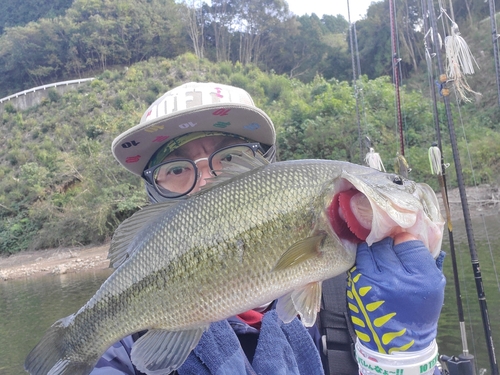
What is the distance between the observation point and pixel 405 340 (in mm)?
1572

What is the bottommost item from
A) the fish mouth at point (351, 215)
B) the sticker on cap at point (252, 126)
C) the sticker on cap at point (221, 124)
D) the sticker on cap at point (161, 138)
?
the fish mouth at point (351, 215)

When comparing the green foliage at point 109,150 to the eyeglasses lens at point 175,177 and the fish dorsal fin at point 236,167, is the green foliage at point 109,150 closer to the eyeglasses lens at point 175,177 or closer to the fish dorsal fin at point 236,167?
the eyeglasses lens at point 175,177

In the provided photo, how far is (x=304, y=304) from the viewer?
172 cm

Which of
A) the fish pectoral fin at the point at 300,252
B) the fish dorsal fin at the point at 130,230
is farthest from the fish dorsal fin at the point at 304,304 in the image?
the fish dorsal fin at the point at 130,230

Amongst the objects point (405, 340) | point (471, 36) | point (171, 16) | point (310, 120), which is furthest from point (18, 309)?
point (171, 16)

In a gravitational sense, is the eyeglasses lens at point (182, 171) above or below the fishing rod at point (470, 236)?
above

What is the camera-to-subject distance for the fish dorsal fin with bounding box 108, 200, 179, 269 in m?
1.92

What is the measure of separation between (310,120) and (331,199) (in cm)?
2207

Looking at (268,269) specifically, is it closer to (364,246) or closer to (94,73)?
(364,246)

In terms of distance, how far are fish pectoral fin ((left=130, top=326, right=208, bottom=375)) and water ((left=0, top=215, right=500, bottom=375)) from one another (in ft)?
19.1

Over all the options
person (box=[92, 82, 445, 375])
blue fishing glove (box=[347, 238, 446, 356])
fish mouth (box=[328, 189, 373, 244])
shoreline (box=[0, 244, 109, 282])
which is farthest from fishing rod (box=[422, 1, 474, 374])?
shoreline (box=[0, 244, 109, 282])

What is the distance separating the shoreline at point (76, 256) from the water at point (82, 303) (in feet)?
3.60

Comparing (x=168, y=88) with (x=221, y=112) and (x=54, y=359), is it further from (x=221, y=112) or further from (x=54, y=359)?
(x=54, y=359)

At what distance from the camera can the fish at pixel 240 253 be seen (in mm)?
1654
